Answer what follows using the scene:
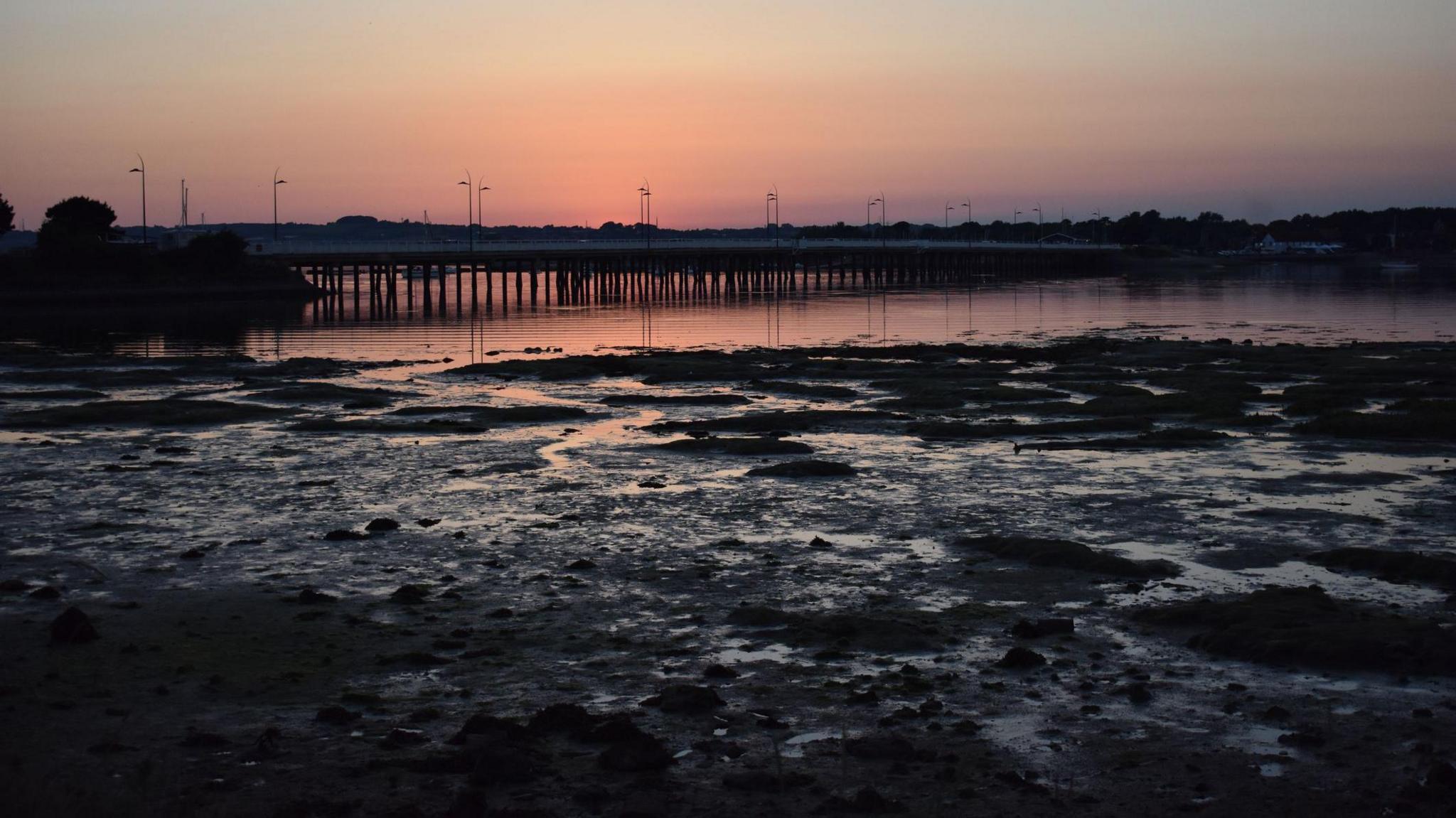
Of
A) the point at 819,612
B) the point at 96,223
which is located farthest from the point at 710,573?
the point at 96,223

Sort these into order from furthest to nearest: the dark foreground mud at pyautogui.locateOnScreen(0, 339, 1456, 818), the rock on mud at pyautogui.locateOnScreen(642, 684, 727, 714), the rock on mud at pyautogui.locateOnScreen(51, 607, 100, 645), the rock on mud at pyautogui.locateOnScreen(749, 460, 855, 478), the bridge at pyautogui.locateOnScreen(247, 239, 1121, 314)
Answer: the bridge at pyautogui.locateOnScreen(247, 239, 1121, 314), the rock on mud at pyautogui.locateOnScreen(749, 460, 855, 478), the rock on mud at pyautogui.locateOnScreen(51, 607, 100, 645), the rock on mud at pyautogui.locateOnScreen(642, 684, 727, 714), the dark foreground mud at pyautogui.locateOnScreen(0, 339, 1456, 818)

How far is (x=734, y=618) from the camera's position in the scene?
12641mm

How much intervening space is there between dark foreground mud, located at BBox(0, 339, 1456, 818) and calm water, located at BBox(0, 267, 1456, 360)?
26651 millimetres

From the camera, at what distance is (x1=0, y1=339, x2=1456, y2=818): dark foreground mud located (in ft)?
28.3

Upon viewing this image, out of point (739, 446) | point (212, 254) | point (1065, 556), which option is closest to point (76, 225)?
point (212, 254)

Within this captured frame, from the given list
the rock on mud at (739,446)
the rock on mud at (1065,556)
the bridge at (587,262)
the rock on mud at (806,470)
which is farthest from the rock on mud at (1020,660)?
the bridge at (587,262)

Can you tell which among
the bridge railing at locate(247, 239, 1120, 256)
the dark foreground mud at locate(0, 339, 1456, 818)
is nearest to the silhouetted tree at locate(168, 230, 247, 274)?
the bridge railing at locate(247, 239, 1120, 256)

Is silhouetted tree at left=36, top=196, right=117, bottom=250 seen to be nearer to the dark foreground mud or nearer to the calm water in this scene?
the calm water

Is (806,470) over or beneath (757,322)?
beneath

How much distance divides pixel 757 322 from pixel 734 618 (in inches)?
2361

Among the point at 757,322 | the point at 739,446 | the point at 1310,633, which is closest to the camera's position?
the point at 1310,633

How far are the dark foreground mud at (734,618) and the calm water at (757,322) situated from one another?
1049 inches

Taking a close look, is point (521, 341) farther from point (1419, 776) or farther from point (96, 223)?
point (96, 223)

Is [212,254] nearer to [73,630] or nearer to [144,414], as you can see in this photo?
[144,414]
